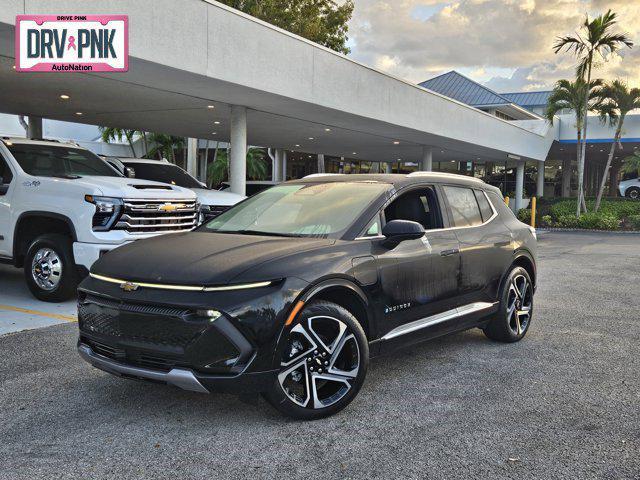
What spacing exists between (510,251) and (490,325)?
2.57 ft

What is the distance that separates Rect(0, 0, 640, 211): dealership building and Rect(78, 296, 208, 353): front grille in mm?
6197

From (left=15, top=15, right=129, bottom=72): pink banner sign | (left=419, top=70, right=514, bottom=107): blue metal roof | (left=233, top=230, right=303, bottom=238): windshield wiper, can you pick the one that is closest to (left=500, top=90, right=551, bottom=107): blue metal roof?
(left=419, top=70, right=514, bottom=107): blue metal roof

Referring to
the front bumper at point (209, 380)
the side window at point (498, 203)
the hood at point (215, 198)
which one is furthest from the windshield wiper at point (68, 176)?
the side window at point (498, 203)

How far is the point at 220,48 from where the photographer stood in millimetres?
11445

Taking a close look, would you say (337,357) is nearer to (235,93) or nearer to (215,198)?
(215,198)

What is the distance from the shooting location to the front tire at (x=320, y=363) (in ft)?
12.5

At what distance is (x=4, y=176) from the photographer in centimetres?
844

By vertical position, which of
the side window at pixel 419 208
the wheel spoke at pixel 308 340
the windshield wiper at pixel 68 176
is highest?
the windshield wiper at pixel 68 176

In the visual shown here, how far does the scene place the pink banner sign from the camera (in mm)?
9406

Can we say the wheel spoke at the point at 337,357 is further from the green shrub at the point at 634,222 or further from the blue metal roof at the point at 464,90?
the blue metal roof at the point at 464,90

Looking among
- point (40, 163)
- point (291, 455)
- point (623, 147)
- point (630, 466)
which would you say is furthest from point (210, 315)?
point (623, 147)

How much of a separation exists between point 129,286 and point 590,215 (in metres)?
29.2

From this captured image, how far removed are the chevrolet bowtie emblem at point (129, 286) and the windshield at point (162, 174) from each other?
848 centimetres

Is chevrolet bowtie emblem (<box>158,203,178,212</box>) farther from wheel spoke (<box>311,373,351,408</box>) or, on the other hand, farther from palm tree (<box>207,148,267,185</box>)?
palm tree (<box>207,148,267,185</box>)
